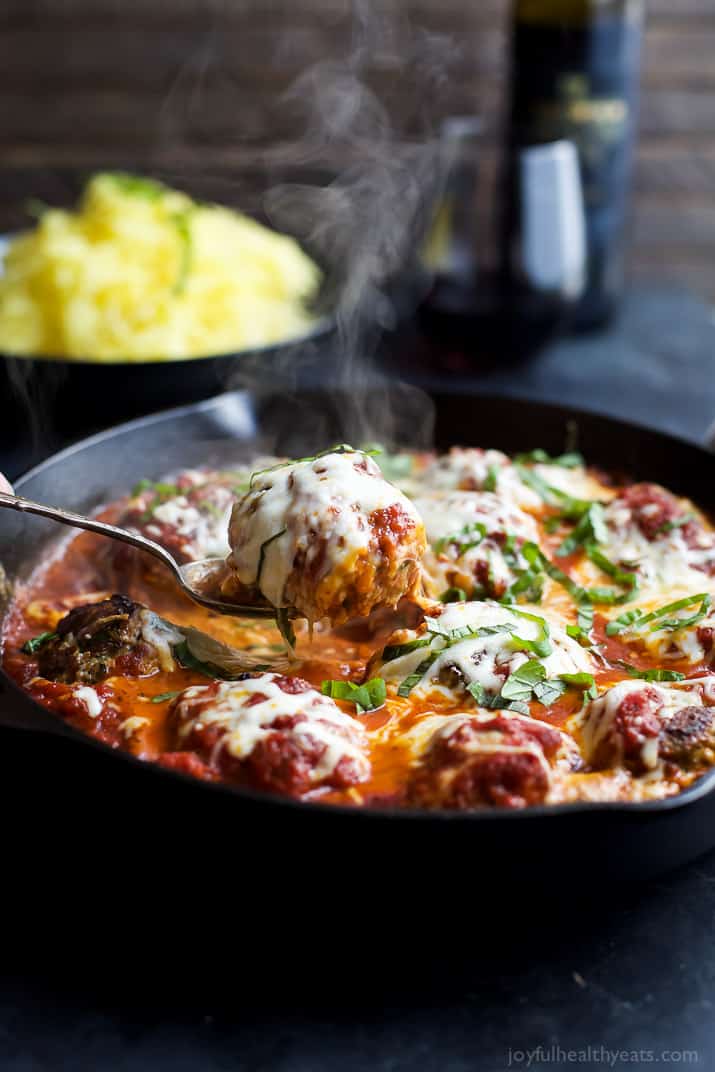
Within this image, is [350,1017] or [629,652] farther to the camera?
[629,652]

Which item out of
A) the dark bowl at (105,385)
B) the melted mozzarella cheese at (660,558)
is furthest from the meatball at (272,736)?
the dark bowl at (105,385)

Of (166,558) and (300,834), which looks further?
(166,558)

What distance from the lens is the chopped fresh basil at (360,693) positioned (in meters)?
2.63

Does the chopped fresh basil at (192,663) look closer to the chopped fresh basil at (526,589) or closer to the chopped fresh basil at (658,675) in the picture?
the chopped fresh basil at (526,589)

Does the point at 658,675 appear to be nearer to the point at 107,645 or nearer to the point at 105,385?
the point at 107,645

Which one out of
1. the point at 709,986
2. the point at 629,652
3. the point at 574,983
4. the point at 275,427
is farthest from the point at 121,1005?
the point at 275,427

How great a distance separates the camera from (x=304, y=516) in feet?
8.78

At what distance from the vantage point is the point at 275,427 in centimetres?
426

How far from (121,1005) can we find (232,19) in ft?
22.8

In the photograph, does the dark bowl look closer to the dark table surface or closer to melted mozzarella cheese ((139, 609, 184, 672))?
melted mozzarella cheese ((139, 609, 184, 672))

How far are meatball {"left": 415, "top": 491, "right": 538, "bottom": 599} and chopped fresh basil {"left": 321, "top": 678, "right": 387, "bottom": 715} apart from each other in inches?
23.8

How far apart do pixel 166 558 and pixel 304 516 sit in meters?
0.45

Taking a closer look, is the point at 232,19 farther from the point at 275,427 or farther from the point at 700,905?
the point at 700,905

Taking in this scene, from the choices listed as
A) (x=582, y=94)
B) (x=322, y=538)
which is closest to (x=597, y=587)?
(x=322, y=538)
